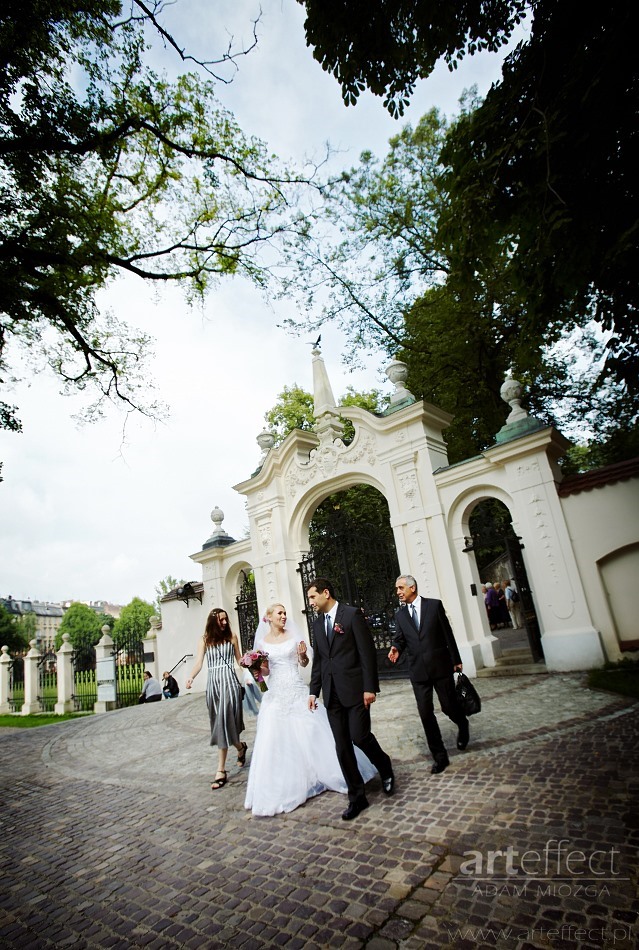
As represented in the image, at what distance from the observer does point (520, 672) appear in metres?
8.19

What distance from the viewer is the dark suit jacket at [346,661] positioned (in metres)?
3.77

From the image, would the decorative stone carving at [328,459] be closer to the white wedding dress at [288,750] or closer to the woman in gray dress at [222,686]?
the woman in gray dress at [222,686]

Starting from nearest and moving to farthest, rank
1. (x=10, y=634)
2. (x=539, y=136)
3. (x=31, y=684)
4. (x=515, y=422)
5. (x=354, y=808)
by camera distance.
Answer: (x=354, y=808) → (x=539, y=136) → (x=515, y=422) → (x=31, y=684) → (x=10, y=634)

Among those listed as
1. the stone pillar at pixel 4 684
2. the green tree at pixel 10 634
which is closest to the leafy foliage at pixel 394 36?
the stone pillar at pixel 4 684

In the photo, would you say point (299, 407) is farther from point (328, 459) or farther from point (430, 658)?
point (430, 658)

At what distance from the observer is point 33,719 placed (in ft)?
55.5

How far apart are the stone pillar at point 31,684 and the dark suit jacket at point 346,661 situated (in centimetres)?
1913

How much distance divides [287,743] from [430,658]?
152 cm

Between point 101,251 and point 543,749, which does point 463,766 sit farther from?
point 101,251

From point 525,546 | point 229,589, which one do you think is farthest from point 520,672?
point 229,589

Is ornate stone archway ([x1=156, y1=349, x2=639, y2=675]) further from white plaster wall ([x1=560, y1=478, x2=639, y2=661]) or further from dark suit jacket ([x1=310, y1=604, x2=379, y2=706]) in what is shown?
dark suit jacket ([x1=310, y1=604, x2=379, y2=706])

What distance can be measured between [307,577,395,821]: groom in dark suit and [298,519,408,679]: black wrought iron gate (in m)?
6.34

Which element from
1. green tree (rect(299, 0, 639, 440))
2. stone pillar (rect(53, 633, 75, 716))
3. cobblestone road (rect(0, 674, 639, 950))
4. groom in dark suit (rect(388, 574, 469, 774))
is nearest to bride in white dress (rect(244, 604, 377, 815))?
cobblestone road (rect(0, 674, 639, 950))

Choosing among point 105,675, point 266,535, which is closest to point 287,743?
point 266,535
